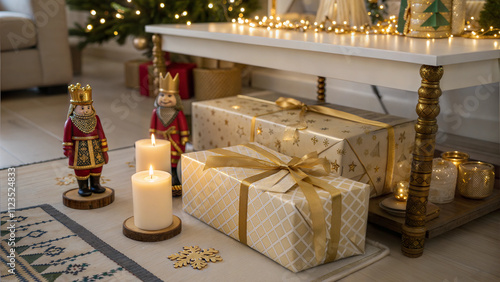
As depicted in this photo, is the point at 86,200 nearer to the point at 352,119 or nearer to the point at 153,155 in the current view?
the point at 153,155

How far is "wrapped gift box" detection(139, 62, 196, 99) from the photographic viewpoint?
2.90 metres

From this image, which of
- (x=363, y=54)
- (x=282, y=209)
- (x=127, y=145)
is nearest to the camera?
(x=282, y=209)

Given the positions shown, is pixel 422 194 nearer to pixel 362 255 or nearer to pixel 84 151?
Answer: pixel 362 255

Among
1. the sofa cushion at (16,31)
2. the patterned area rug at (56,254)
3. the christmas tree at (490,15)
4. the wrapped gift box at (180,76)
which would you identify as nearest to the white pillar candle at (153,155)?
the patterned area rug at (56,254)

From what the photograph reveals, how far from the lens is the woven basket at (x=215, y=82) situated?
2.81 meters

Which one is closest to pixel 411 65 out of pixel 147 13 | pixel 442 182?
pixel 442 182

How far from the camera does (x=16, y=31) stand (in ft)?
9.16

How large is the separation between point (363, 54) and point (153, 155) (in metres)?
0.61

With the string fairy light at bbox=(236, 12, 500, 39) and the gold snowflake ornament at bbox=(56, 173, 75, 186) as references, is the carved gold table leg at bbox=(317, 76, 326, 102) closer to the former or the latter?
the string fairy light at bbox=(236, 12, 500, 39)

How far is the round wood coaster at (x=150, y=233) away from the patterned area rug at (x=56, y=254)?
6cm

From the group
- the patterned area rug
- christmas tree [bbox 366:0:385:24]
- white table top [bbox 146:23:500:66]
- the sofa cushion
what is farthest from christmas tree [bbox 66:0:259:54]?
the patterned area rug

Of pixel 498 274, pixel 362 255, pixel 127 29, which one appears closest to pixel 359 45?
pixel 362 255

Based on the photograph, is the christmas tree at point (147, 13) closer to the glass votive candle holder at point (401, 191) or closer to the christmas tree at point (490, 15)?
the christmas tree at point (490, 15)

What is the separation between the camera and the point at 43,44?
294cm
